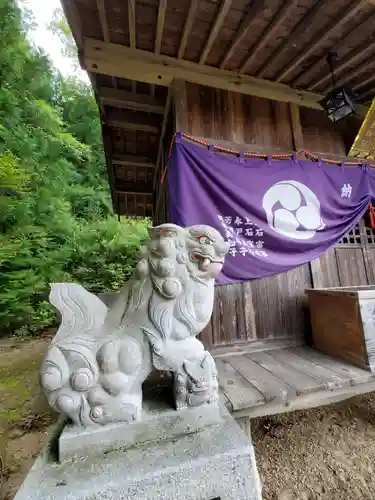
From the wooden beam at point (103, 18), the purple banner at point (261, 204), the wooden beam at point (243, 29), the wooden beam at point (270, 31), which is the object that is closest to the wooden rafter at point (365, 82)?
the purple banner at point (261, 204)

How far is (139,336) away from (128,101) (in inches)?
145

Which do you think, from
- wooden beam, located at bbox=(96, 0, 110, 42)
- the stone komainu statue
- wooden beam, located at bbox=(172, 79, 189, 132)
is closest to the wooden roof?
wooden beam, located at bbox=(96, 0, 110, 42)

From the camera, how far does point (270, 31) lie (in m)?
2.65

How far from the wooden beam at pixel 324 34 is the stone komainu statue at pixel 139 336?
2806 millimetres

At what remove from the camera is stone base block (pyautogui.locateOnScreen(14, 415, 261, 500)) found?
1.10 m

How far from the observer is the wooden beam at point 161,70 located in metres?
2.93

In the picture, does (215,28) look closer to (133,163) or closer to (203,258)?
(203,258)

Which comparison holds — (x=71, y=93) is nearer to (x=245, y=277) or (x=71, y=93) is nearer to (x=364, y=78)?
(x=364, y=78)

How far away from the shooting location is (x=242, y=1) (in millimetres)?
2383

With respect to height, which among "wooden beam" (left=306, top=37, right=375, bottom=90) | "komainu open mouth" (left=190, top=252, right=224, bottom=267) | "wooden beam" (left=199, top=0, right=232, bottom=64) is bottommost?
"komainu open mouth" (left=190, top=252, right=224, bottom=267)

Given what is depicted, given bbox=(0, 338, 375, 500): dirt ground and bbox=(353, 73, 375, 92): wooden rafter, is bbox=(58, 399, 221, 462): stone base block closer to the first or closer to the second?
bbox=(0, 338, 375, 500): dirt ground

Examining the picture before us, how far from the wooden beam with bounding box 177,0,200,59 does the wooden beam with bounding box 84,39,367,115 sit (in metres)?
0.14

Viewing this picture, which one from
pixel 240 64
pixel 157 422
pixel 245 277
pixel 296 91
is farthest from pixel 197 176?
pixel 157 422

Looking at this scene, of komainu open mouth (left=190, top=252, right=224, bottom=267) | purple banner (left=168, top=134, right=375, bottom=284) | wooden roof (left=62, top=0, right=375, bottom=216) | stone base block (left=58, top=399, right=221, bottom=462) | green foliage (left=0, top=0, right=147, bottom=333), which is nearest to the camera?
stone base block (left=58, top=399, right=221, bottom=462)
